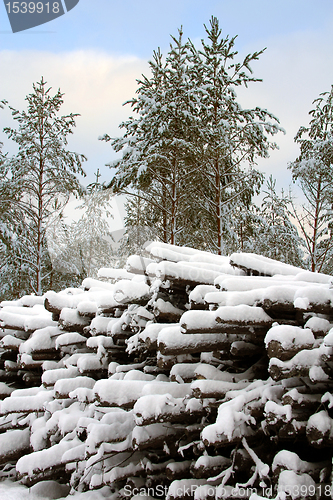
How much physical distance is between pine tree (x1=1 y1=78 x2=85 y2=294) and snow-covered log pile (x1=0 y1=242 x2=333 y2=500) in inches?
489

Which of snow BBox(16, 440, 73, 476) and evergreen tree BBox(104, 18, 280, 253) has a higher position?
evergreen tree BBox(104, 18, 280, 253)

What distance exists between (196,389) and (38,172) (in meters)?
14.8

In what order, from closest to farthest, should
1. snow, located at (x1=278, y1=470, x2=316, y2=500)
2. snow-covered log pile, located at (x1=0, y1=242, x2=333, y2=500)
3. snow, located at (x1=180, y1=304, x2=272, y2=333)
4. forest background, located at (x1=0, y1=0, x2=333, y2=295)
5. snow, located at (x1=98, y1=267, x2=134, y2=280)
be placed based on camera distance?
snow, located at (x1=278, y1=470, x2=316, y2=500) → snow-covered log pile, located at (x1=0, y1=242, x2=333, y2=500) → snow, located at (x1=180, y1=304, x2=272, y2=333) → snow, located at (x1=98, y1=267, x2=134, y2=280) → forest background, located at (x1=0, y1=0, x2=333, y2=295)

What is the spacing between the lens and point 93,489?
2436 mm

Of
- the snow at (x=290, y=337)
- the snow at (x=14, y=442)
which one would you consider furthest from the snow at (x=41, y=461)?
the snow at (x=290, y=337)

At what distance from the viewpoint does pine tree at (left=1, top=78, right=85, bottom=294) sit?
14727mm

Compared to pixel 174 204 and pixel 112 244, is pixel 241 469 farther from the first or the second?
pixel 112 244

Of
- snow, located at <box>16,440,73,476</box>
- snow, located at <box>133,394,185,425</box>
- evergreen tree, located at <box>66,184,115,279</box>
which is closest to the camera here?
snow, located at <box>133,394,185,425</box>

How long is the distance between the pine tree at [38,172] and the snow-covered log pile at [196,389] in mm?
12414

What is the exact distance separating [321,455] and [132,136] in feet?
40.8

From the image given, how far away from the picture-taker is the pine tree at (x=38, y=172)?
14.7 meters

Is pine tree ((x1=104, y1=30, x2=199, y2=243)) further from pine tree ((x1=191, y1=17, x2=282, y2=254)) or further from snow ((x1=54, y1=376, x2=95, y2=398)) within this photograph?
snow ((x1=54, y1=376, x2=95, y2=398))

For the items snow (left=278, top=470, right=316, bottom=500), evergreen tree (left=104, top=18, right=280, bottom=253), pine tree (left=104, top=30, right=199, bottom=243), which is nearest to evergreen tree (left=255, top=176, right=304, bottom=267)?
evergreen tree (left=104, top=18, right=280, bottom=253)

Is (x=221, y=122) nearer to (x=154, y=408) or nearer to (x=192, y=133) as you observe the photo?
(x=192, y=133)
